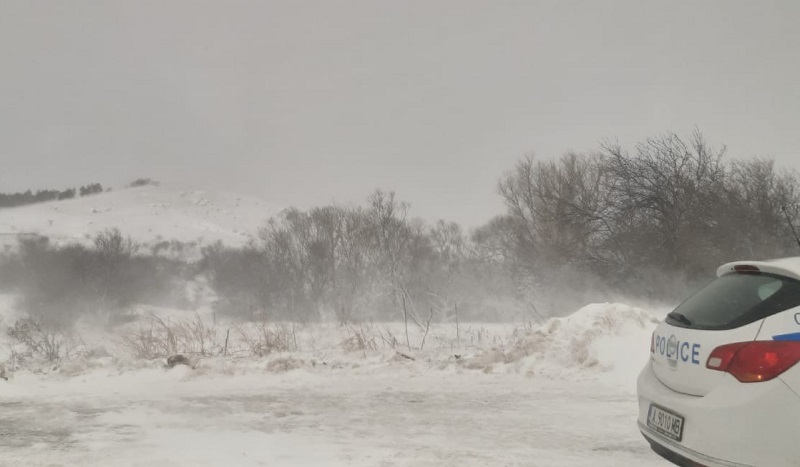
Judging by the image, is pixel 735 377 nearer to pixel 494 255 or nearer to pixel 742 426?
pixel 742 426

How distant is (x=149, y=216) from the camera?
109m

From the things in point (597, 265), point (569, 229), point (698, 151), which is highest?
point (698, 151)

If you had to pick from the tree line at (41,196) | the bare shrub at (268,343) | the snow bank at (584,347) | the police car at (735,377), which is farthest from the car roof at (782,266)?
the tree line at (41,196)

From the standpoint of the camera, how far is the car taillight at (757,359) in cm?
297

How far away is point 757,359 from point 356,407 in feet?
15.7

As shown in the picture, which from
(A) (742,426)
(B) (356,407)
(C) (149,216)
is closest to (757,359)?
(A) (742,426)

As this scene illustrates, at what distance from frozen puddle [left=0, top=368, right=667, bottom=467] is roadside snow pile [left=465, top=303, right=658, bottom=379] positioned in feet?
1.47

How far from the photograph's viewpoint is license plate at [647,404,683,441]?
343 cm

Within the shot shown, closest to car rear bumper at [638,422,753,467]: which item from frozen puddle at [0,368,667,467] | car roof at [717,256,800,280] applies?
frozen puddle at [0,368,667,467]

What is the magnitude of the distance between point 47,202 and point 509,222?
115 metres

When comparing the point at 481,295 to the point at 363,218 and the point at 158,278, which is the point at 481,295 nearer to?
the point at 363,218

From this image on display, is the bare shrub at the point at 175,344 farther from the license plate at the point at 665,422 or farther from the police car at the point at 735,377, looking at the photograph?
the police car at the point at 735,377

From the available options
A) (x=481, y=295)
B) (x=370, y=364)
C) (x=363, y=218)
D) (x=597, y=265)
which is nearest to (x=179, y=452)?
(x=370, y=364)

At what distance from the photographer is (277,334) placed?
38.6 feet
